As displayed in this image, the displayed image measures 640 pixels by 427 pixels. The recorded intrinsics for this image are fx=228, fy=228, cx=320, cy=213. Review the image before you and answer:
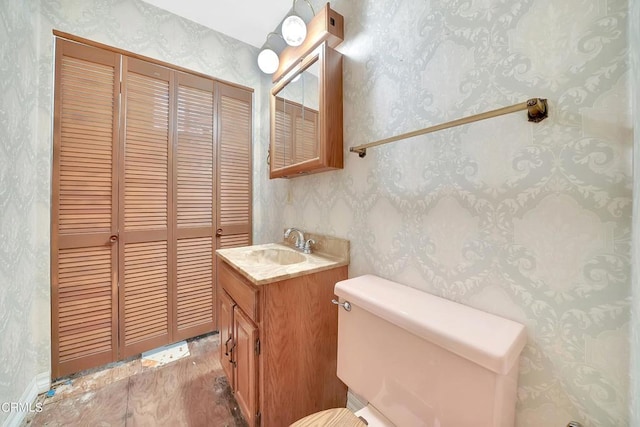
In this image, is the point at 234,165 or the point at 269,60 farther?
the point at 234,165

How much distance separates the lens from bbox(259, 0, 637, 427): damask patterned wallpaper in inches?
20.0

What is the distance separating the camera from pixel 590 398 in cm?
53

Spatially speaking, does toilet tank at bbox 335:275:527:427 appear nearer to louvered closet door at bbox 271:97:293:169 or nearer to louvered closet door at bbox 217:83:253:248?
louvered closet door at bbox 271:97:293:169

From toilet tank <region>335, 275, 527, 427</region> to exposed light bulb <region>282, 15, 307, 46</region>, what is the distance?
1.27 m

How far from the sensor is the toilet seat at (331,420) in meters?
0.71

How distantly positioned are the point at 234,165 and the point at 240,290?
121 centimetres

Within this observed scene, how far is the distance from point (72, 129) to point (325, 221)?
162 centimetres

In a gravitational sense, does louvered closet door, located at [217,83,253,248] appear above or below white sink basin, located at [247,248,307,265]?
above

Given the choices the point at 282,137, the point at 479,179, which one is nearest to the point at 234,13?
the point at 282,137

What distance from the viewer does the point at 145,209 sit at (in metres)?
1.58

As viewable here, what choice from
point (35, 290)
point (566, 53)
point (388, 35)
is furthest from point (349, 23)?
point (35, 290)

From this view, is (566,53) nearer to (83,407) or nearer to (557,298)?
(557,298)

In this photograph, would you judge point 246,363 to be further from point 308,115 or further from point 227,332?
point 308,115

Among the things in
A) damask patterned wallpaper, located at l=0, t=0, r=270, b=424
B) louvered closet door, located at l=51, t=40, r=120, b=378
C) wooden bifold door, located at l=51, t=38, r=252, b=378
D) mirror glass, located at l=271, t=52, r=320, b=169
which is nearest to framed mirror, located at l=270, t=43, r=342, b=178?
mirror glass, located at l=271, t=52, r=320, b=169
